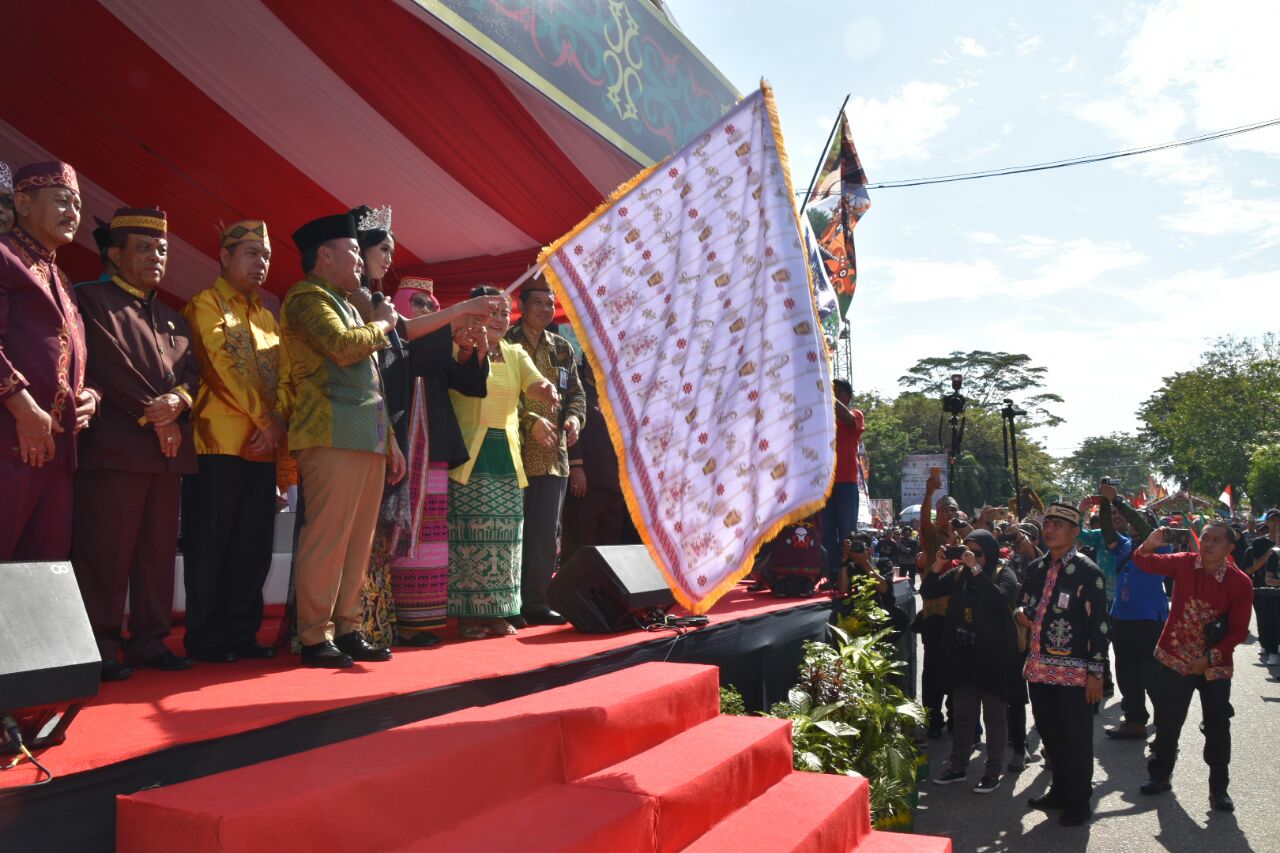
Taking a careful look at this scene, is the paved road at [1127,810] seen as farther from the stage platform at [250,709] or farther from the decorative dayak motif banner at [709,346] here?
the decorative dayak motif banner at [709,346]

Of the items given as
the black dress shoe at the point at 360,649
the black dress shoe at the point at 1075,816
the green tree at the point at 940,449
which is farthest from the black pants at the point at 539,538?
the green tree at the point at 940,449

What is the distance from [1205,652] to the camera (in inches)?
230

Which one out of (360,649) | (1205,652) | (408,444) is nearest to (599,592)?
(408,444)

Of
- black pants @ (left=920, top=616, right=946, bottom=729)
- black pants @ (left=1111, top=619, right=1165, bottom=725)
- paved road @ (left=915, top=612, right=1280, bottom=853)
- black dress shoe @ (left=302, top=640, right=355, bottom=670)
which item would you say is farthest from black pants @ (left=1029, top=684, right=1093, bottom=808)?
black dress shoe @ (left=302, top=640, right=355, bottom=670)

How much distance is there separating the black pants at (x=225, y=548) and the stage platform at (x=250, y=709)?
196 millimetres

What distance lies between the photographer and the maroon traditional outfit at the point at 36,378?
2506 mm

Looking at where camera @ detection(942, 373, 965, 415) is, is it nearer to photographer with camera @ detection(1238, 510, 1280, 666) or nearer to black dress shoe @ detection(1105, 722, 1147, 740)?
photographer with camera @ detection(1238, 510, 1280, 666)

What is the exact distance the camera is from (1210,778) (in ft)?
19.0

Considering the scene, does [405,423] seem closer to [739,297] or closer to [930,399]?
[739,297]

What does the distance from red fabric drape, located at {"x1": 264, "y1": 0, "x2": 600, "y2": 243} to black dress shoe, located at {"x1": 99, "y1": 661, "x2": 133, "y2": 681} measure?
98.1 inches

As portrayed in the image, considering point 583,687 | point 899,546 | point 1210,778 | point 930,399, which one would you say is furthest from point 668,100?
point 930,399

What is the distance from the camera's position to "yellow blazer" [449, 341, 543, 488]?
4.11 m

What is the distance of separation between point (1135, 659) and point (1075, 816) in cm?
259

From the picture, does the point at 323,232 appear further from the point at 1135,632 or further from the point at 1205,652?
the point at 1135,632
